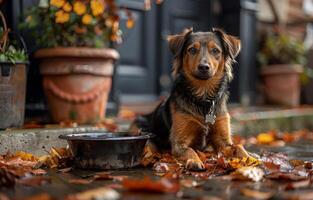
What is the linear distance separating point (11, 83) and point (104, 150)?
115 cm

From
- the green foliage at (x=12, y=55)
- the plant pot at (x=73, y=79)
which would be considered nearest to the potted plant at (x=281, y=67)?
the plant pot at (x=73, y=79)

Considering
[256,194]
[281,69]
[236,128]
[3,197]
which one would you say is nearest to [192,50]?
[256,194]

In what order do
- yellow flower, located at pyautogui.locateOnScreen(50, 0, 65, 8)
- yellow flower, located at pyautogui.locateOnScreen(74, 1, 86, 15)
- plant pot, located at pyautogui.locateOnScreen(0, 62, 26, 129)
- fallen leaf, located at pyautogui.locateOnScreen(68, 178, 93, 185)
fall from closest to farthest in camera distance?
fallen leaf, located at pyautogui.locateOnScreen(68, 178, 93, 185) → plant pot, located at pyautogui.locateOnScreen(0, 62, 26, 129) → yellow flower, located at pyautogui.locateOnScreen(50, 0, 65, 8) → yellow flower, located at pyautogui.locateOnScreen(74, 1, 86, 15)

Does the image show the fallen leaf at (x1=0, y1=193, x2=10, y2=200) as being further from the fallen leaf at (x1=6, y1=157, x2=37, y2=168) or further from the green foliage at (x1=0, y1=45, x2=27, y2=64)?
the green foliage at (x1=0, y1=45, x2=27, y2=64)

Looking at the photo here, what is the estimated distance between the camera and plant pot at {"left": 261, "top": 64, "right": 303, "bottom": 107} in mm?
6864

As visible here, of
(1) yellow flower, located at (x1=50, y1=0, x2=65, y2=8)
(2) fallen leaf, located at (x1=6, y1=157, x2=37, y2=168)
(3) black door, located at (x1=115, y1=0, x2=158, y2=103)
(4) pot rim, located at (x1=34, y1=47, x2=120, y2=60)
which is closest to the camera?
(2) fallen leaf, located at (x1=6, y1=157, x2=37, y2=168)

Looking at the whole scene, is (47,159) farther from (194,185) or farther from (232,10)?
(232,10)

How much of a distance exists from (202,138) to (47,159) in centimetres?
122

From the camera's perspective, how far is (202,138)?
11.3ft

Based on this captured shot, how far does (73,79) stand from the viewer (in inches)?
163

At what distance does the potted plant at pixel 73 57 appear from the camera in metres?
4.06

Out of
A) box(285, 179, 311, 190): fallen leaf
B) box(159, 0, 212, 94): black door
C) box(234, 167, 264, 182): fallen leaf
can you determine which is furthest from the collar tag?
box(159, 0, 212, 94): black door

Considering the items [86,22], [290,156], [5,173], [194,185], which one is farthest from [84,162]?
[290,156]

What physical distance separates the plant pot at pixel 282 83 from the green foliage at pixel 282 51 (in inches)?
4.7
